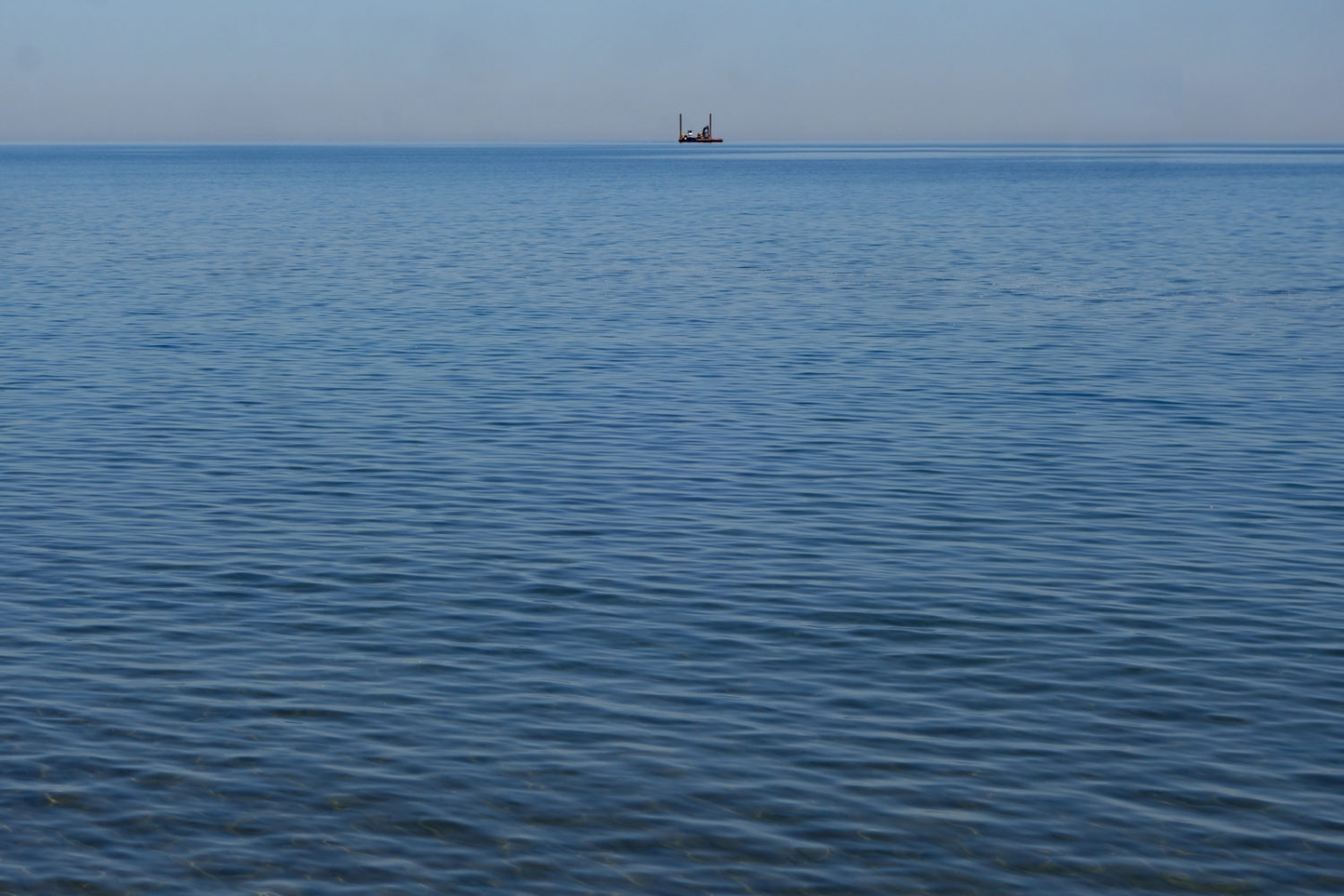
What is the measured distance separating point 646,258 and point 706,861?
2432 inches

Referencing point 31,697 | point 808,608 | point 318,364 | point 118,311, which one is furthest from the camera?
point 118,311

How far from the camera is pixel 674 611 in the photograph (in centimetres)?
1819

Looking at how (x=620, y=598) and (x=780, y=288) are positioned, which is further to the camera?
(x=780, y=288)

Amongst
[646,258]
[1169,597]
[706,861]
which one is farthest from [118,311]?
[706,861]

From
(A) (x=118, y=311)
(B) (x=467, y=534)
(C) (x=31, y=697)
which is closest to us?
(C) (x=31, y=697)

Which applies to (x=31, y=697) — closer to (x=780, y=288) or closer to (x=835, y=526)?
(x=835, y=526)

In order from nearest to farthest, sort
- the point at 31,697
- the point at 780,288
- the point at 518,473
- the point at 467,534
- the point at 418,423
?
the point at 31,697 < the point at 467,534 < the point at 518,473 < the point at 418,423 < the point at 780,288

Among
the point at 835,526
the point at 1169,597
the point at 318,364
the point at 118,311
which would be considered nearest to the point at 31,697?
the point at 835,526

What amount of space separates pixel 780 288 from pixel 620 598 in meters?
40.0

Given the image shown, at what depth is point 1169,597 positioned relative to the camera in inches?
734

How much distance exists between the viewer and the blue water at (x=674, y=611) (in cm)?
1243

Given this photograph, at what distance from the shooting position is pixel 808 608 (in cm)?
1827

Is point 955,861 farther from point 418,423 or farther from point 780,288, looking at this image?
point 780,288

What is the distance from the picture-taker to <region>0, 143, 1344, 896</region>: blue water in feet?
40.8
